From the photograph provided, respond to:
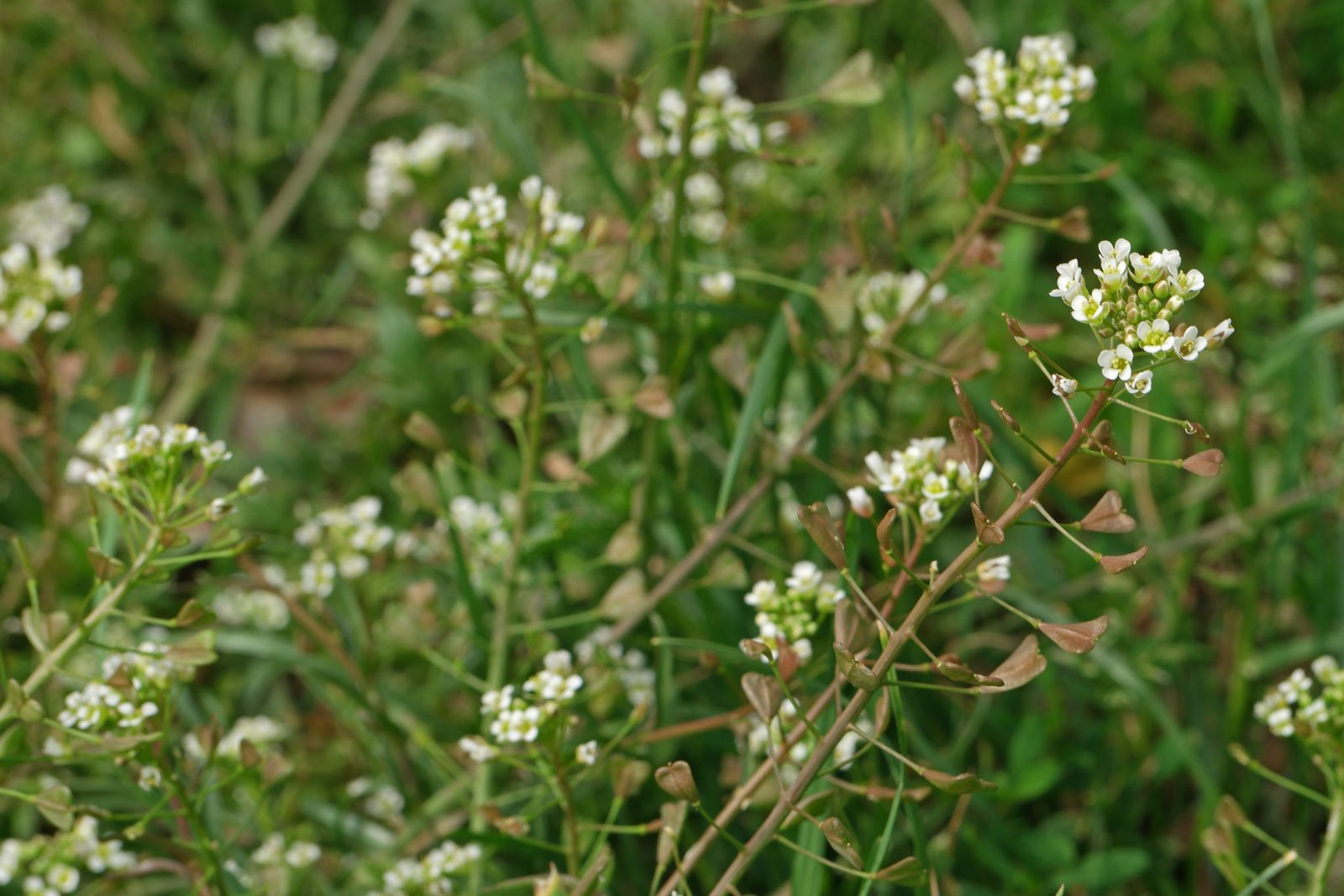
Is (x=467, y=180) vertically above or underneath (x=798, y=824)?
above

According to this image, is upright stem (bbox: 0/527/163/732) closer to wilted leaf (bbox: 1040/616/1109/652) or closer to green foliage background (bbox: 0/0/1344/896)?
green foliage background (bbox: 0/0/1344/896)

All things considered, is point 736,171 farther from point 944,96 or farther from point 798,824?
point 798,824

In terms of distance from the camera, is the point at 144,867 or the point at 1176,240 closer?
the point at 144,867

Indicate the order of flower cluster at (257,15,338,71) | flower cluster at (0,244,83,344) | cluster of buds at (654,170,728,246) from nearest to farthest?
flower cluster at (0,244,83,344) → cluster of buds at (654,170,728,246) → flower cluster at (257,15,338,71)

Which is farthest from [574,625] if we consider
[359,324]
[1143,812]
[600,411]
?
[359,324]

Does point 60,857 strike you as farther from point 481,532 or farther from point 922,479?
point 922,479

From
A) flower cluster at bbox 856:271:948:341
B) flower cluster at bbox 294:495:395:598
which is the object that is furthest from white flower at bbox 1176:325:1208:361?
flower cluster at bbox 294:495:395:598

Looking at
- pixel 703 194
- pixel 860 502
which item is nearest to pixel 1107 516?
pixel 860 502
